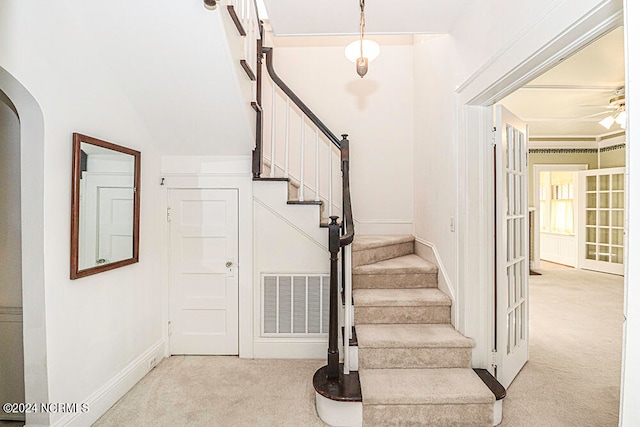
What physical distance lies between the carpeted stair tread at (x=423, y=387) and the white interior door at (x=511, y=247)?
0.43 meters

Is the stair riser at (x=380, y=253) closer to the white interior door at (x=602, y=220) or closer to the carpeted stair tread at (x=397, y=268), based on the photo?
the carpeted stair tread at (x=397, y=268)

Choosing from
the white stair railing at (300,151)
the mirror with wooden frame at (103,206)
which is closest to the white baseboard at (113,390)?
the mirror with wooden frame at (103,206)

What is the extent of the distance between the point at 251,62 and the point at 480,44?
73.8 inches

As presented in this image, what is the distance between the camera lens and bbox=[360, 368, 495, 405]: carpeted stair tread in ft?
7.20

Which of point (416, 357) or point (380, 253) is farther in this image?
point (380, 253)

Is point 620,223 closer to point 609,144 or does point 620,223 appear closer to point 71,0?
point 609,144

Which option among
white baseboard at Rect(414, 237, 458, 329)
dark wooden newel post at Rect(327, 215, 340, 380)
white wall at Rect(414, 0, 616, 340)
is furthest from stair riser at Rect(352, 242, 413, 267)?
dark wooden newel post at Rect(327, 215, 340, 380)

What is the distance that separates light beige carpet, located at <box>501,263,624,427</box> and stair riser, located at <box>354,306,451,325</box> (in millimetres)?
784

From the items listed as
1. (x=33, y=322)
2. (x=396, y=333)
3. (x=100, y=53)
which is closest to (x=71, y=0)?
(x=100, y=53)

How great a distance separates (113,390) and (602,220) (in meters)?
8.58

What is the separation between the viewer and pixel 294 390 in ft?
8.99

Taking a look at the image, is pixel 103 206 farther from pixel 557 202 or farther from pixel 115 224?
pixel 557 202

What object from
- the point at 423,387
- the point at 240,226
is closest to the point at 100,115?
the point at 240,226

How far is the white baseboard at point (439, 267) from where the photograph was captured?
279 cm
